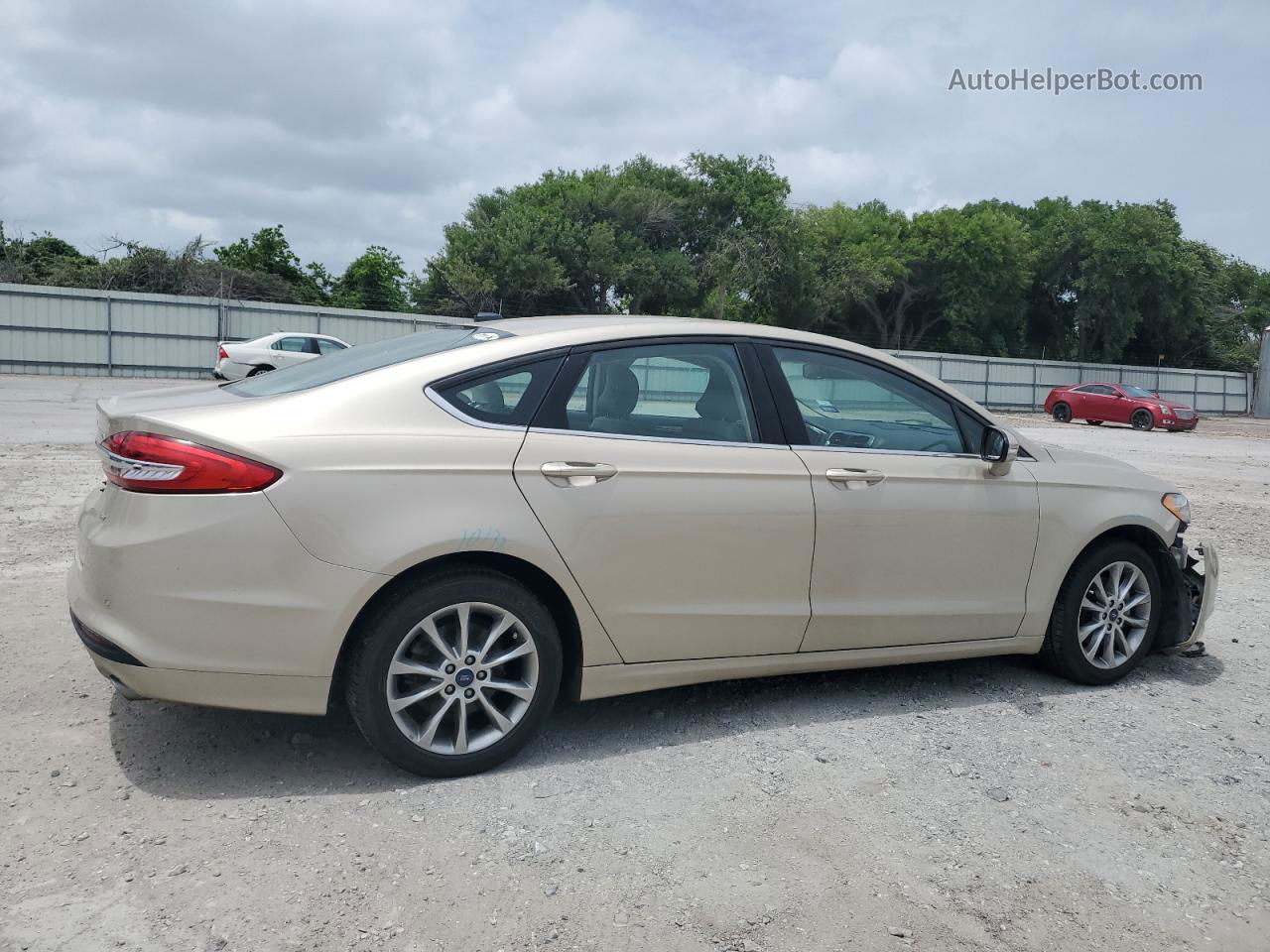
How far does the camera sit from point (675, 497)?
3.73m

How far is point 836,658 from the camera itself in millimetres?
4184

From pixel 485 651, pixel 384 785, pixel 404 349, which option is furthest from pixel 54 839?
pixel 404 349

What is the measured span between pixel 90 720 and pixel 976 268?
180 ft

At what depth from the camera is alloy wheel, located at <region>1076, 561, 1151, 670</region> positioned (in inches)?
185

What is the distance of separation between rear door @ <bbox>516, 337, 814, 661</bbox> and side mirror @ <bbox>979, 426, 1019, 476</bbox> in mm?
917

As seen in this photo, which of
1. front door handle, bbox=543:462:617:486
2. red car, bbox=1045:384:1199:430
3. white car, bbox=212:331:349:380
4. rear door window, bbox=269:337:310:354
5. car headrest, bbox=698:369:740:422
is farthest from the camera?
red car, bbox=1045:384:1199:430

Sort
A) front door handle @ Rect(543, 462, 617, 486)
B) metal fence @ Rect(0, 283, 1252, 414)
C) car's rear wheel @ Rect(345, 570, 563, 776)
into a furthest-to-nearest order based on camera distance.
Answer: metal fence @ Rect(0, 283, 1252, 414)
front door handle @ Rect(543, 462, 617, 486)
car's rear wheel @ Rect(345, 570, 563, 776)

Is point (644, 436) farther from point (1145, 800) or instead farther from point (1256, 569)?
point (1256, 569)

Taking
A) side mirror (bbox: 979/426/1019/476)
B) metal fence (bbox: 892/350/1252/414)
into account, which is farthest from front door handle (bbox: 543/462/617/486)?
metal fence (bbox: 892/350/1252/414)

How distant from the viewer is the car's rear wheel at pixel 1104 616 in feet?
15.3

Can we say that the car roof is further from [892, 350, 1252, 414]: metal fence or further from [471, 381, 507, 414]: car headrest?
[892, 350, 1252, 414]: metal fence

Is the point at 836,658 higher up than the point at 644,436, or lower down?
lower down

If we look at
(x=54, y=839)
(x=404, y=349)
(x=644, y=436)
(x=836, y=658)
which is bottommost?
(x=54, y=839)

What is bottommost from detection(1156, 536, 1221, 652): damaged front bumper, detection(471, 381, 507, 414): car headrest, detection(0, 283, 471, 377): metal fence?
detection(1156, 536, 1221, 652): damaged front bumper
